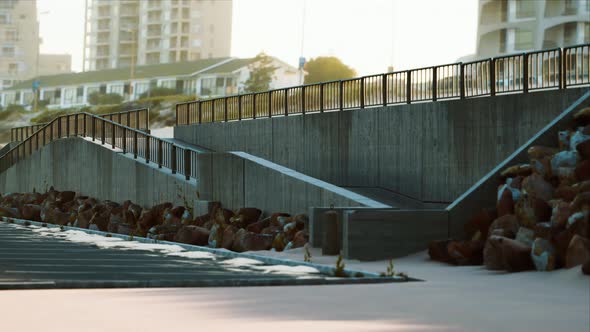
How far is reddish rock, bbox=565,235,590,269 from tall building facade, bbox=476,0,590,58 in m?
76.8

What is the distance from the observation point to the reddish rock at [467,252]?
1816 cm

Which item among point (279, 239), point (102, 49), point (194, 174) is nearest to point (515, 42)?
point (194, 174)

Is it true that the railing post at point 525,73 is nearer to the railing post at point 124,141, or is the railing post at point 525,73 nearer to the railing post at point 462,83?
the railing post at point 462,83

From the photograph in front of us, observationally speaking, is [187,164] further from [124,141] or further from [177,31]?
[177,31]

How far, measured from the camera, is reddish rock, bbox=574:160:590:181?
1838 centimetres

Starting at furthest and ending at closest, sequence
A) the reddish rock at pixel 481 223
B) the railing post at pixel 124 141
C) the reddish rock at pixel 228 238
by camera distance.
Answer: the railing post at pixel 124 141 < the reddish rock at pixel 228 238 < the reddish rock at pixel 481 223

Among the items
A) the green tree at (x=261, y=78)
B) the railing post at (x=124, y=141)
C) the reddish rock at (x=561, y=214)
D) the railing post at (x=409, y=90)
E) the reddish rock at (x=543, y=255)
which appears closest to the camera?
the reddish rock at (x=543, y=255)

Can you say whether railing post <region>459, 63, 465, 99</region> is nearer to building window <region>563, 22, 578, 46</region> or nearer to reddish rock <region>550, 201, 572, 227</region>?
reddish rock <region>550, 201, 572, 227</region>

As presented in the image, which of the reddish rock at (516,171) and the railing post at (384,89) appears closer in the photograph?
the reddish rock at (516,171)

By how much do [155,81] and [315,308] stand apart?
13285 centimetres

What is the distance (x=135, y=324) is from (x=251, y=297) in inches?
106

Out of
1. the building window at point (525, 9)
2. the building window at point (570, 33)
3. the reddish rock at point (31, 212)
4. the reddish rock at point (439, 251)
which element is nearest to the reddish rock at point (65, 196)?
the reddish rock at point (31, 212)

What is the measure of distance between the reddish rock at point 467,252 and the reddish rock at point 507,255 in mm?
708

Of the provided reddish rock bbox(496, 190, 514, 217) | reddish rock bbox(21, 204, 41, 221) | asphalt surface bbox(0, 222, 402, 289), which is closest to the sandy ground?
asphalt surface bbox(0, 222, 402, 289)
